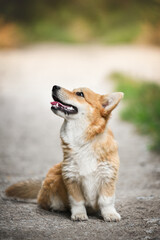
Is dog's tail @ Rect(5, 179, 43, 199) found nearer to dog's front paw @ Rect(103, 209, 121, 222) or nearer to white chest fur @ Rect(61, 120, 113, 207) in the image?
white chest fur @ Rect(61, 120, 113, 207)

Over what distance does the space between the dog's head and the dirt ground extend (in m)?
1.13

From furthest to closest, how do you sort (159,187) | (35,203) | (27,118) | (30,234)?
(27,118)
(159,187)
(35,203)
(30,234)

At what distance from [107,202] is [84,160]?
51 cm

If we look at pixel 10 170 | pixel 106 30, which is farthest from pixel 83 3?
pixel 10 170

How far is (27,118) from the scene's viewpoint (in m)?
10.0

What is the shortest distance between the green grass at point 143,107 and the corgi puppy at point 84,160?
3.21 meters

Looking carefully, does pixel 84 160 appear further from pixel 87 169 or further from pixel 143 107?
pixel 143 107

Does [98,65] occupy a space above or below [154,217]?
above

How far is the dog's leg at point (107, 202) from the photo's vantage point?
12.9ft

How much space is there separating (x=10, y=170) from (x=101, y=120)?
2.56 m

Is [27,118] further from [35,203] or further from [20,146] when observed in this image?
[35,203]

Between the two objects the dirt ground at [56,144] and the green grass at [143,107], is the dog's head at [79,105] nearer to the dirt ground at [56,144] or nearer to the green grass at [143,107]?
the dirt ground at [56,144]

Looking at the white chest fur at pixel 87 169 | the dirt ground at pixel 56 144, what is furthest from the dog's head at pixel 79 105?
the dirt ground at pixel 56 144

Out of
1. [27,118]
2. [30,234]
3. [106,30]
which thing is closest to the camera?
[30,234]
